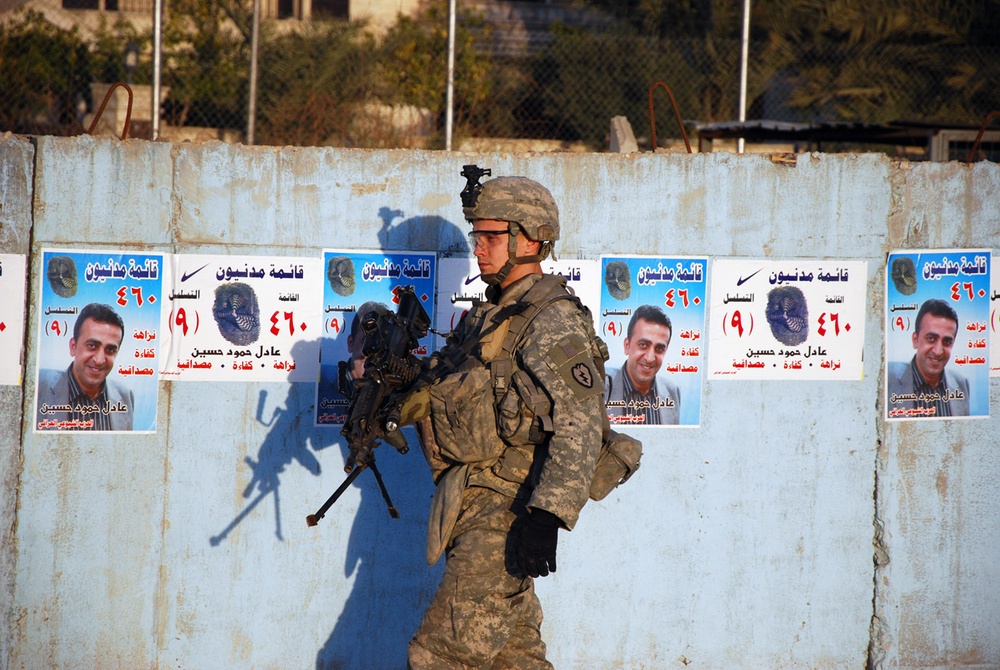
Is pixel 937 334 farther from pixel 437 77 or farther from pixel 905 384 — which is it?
pixel 437 77

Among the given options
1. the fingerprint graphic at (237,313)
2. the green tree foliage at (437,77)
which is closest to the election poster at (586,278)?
the fingerprint graphic at (237,313)

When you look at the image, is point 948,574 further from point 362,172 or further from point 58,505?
point 58,505

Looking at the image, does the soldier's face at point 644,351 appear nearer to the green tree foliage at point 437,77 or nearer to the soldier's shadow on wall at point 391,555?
the soldier's shadow on wall at point 391,555

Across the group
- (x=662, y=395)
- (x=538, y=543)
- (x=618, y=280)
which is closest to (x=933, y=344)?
(x=662, y=395)

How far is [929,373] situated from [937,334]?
Result: 0.63 feet

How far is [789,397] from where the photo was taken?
4730 mm

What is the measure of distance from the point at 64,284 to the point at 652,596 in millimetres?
2989

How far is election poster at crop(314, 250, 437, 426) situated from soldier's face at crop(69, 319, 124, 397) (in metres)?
0.91

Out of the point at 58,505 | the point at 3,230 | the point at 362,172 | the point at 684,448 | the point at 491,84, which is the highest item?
the point at 491,84

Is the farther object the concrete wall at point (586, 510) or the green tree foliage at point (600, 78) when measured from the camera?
the green tree foliage at point (600, 78)

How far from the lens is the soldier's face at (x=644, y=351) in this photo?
462cm

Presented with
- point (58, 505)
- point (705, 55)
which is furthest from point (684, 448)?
point (705, 55)

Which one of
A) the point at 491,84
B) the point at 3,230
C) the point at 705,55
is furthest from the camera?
the point at 491,84

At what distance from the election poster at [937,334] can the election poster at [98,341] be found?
135 inches
